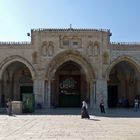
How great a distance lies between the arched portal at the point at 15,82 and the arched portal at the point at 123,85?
8.12 metres

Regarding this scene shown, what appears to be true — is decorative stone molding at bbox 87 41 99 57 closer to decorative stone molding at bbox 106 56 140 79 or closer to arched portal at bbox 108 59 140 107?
decorative stone molding at bbox 106 56 140 79

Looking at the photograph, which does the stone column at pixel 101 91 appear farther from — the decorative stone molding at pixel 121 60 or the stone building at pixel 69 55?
the decorative stone molding at pixel 121 60

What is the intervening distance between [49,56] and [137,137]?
20.6m

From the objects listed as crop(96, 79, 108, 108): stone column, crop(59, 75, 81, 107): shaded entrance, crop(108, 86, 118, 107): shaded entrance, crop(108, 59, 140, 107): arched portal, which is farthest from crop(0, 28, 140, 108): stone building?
crop(108, 86, 118, 107): shaded entrance

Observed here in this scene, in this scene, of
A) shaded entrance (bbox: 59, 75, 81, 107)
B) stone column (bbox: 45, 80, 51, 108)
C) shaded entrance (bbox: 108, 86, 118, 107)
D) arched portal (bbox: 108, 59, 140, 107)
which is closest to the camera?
stone column (bbox: 45, 80, 51, 108)

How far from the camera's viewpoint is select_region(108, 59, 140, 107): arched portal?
36.4m

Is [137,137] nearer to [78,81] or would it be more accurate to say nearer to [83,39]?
[83,39]

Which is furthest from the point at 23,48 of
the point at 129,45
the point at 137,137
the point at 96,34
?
the point at 137,137

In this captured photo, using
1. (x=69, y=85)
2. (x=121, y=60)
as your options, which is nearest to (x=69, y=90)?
(x=69, y=85)

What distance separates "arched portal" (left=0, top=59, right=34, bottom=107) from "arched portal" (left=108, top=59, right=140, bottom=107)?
8.12 m

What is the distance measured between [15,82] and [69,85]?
17.4 feet

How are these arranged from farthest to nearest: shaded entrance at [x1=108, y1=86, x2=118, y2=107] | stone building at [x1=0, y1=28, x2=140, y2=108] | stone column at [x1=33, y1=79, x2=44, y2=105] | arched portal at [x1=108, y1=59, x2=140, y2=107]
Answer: shaded entrance at [x1=108, y1=86, x2=118, y2=107], arched portal at [x1=108, y1=59, x2=140, y2=107], stone building at [x1=0, y1=28, x2=140, y2=108], stone column at [x1=33, y1=79, x2=44, y2=105]

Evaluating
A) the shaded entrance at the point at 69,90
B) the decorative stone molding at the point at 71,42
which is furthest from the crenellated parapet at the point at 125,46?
the shaded entrance at the point at 69,90

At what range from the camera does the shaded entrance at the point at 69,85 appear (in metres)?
37.5
